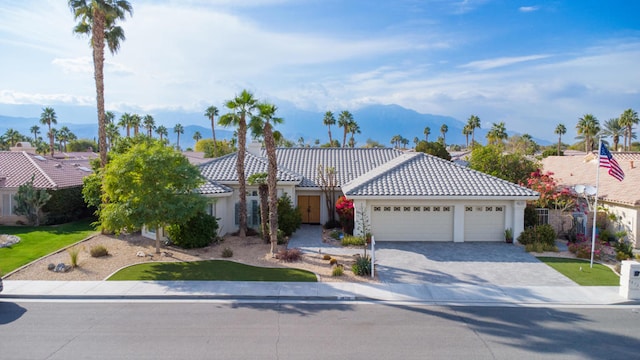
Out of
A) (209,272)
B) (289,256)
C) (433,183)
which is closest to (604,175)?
(433,183)

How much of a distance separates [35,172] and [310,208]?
18.3 metres

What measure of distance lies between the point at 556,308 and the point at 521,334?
110 inches

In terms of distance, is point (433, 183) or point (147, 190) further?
point (433, 183)

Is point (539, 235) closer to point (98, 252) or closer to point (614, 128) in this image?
point (98, 252)

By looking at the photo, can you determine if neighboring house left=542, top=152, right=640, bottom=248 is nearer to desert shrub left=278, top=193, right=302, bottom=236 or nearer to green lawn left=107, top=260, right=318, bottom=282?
green lawn left=107, top=260, right=318, bottom=282

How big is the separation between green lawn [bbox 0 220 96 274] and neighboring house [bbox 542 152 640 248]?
26.7m

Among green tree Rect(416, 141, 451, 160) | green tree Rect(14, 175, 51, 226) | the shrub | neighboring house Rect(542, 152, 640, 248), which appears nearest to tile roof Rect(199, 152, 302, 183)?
the shrub

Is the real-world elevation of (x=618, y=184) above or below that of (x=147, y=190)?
above

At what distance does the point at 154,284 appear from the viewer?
1522 centimetres

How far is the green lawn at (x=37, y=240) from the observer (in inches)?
706

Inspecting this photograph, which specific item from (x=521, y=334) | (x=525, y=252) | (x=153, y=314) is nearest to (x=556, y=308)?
(x=521, y=334)

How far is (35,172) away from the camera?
28672mm

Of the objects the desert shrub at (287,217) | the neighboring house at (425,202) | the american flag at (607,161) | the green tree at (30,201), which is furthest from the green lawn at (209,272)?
the american flag at (607,161)

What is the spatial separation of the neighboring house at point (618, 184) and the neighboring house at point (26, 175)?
103 ft
